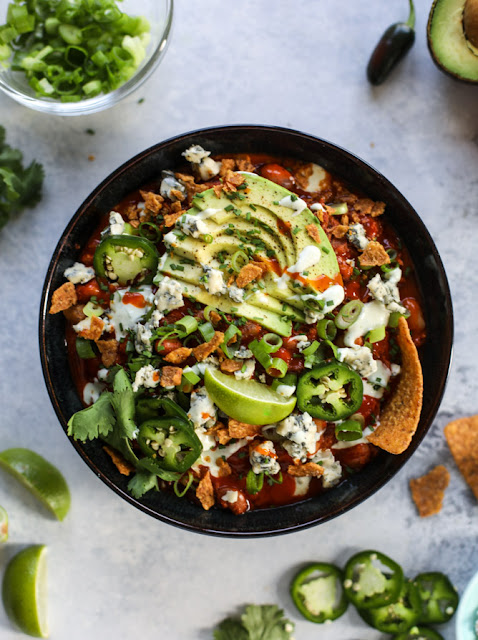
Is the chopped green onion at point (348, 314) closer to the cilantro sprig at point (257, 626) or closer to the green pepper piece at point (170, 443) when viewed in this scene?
the green pepper piece at point (170, 443)

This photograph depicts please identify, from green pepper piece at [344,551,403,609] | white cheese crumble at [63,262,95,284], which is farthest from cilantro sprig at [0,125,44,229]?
green pepper piece at [344,551,403,609]

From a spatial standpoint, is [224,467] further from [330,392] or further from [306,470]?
[330,392]

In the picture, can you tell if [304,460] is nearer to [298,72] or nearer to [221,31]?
[298,72]

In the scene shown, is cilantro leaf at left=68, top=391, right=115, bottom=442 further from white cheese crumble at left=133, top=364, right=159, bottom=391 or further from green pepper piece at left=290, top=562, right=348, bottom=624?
green pepper piece at left=290, top=562, right=348, bottom=624

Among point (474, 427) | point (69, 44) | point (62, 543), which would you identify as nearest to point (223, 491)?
point (62, 543)

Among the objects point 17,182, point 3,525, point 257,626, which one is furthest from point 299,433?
point 17,182
